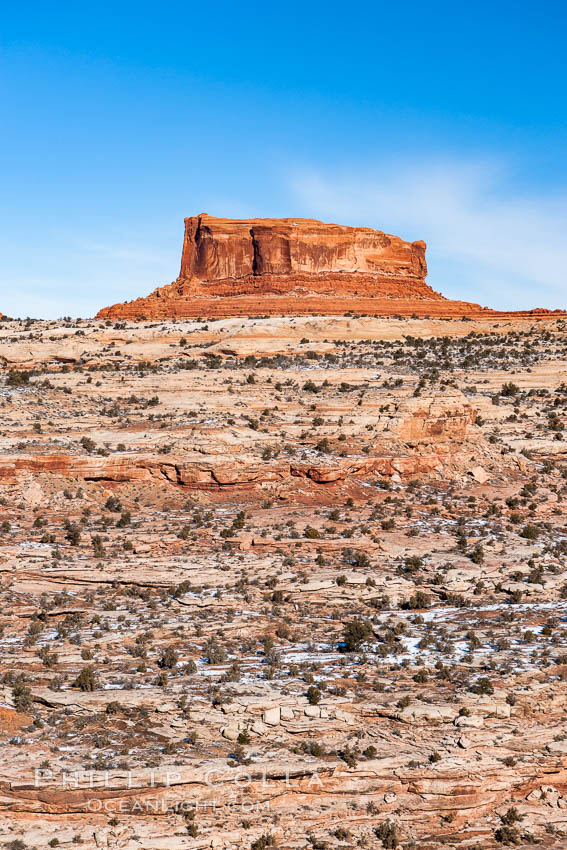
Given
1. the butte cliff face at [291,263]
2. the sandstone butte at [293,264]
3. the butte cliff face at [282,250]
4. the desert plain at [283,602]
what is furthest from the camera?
the butte cliff face at [282,250]

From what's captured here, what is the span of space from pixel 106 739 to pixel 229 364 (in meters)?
28.7

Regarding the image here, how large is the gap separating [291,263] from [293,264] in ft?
0.69

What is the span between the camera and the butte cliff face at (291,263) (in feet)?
212

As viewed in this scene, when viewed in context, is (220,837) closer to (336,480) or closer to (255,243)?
(336,480)

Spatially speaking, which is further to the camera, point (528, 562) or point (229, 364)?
point (229, 364)

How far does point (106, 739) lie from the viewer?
44.2ft

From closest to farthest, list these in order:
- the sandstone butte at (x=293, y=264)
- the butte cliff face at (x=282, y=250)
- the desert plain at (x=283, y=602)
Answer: the desert plain at (x=283, y=602) < the sandstone butte at (x=293, y=264) < the butte cliff face at (x=282, y=250)

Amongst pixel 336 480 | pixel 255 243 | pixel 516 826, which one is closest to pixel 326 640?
pixel 516 826

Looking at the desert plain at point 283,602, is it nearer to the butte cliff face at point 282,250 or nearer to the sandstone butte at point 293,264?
the sandstone butte at point 293,264

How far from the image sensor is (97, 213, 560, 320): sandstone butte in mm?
63969

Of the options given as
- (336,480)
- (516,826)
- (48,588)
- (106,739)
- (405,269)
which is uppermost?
(405,269)

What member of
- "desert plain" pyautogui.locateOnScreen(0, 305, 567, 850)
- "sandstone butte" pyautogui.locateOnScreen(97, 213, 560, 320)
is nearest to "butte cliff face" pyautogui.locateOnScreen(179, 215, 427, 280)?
"sandstone butte" pyautogui.locateOnScreen(97, 213, 560, 320)

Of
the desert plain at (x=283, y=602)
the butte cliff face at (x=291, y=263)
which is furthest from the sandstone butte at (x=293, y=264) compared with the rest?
the desert plain at (x=283, y=602)

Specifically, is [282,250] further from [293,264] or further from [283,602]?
[283,602]
